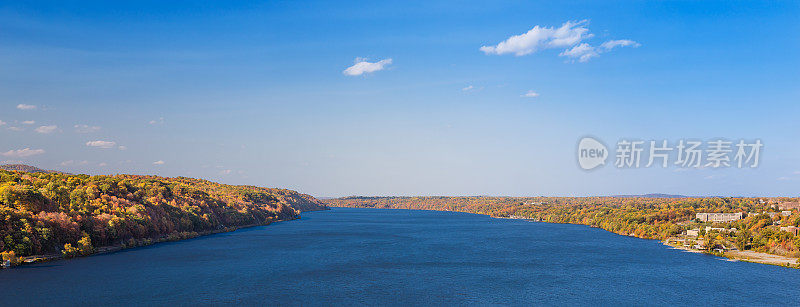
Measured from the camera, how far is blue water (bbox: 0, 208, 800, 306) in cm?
6016

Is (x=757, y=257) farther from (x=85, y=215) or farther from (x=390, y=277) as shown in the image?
(x=85, y=215)

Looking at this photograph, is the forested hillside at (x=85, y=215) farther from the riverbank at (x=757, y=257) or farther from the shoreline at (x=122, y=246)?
the riverbank at (x=757, y=257)

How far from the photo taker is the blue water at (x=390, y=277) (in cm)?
6016

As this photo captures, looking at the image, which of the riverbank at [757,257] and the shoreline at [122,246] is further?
the riverbank at [757,257]

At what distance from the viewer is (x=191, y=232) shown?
438ft

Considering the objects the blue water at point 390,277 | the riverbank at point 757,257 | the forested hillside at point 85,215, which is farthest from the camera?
the riverbank at point 757,257

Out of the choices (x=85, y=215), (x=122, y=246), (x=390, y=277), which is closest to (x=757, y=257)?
(x=390, y=277)

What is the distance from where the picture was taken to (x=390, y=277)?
7575 cm

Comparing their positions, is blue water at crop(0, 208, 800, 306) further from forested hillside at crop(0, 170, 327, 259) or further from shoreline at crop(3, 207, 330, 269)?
forested hillside at crop(0, 170, 327, 259)

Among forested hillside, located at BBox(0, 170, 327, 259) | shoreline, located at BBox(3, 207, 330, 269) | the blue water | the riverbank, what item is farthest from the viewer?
the riverbank

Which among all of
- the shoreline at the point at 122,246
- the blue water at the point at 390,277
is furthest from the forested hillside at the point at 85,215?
the blue water at the point at 390,277

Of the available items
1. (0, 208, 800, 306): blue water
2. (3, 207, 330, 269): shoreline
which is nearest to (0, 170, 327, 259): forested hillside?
(3, 207, 330, 269): shoreline

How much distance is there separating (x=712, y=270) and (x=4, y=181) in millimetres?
151693

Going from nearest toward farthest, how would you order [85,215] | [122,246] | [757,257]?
[85,215], [757,257], [122,246]
